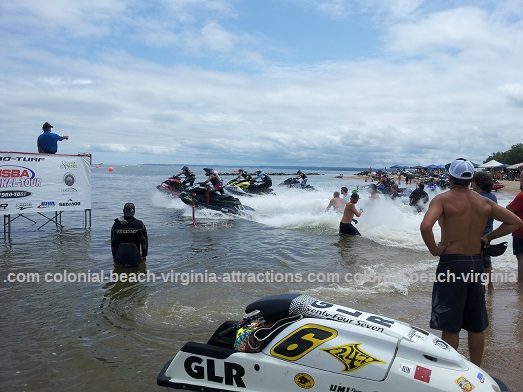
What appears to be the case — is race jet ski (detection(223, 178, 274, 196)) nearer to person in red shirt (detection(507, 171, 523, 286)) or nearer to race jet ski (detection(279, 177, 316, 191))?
race jet ski (detection(279, 177, 316, 191))

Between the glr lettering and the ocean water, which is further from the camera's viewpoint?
the ocean water

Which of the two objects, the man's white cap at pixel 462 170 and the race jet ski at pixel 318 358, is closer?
the race jet ski at pixel 318 358

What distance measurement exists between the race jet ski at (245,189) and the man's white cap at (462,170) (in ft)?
59.9

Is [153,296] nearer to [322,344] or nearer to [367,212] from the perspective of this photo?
[322,344]

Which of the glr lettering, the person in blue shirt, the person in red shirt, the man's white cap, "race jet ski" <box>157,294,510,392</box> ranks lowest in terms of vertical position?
the glr lettering

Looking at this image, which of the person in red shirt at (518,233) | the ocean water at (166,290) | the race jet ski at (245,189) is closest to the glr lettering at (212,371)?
the ocean water at (166,290)

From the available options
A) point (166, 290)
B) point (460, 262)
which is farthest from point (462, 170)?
point (166, 290)

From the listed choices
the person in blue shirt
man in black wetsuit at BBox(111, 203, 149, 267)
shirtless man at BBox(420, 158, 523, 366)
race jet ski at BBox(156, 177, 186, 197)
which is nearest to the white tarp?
the person in blue shirt

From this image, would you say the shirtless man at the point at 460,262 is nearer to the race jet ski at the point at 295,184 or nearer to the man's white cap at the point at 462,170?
the man's white cap at the point at 462,170

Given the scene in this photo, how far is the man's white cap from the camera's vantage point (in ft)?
12.8

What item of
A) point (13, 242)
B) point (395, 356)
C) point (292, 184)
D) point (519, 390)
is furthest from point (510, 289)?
point (292, 184)

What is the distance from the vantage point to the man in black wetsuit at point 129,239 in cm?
713

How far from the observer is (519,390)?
3834mm

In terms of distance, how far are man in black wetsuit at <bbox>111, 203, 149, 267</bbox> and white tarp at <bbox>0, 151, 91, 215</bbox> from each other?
4.40 meters
